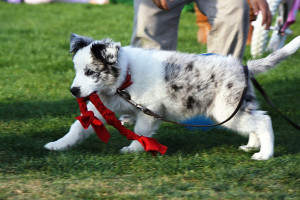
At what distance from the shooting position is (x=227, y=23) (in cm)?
474

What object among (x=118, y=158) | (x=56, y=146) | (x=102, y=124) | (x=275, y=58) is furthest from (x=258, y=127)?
(x=56, y=146)

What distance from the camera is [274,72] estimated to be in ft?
24.2

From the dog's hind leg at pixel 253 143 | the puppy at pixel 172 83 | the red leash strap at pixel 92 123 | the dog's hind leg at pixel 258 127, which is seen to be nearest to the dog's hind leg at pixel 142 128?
the puppy at pixel 172 83

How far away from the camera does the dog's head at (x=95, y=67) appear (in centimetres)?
390

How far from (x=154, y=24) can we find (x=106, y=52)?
1.22 meters

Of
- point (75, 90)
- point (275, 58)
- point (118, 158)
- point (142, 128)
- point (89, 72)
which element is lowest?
point (118, 158)

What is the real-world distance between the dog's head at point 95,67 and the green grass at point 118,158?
559 millimetres

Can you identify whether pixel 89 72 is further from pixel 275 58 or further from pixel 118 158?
pixel 275 58

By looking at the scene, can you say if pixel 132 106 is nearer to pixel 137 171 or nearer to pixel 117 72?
pixel 117 72

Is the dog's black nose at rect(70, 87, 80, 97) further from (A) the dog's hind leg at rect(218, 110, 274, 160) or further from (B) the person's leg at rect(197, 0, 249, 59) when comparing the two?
(B) the person's leg at rect(197, 0, 249, 59)

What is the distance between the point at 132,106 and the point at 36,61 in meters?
4.11

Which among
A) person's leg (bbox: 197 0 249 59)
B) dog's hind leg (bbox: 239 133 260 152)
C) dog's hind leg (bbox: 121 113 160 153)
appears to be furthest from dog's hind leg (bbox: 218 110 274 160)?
person's leg (bbox: 197 0 249 59)

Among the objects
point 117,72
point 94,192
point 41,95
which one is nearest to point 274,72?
point 41,95

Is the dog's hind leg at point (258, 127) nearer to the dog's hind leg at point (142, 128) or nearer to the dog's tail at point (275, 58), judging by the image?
the dog's tail at point (275, 58)
